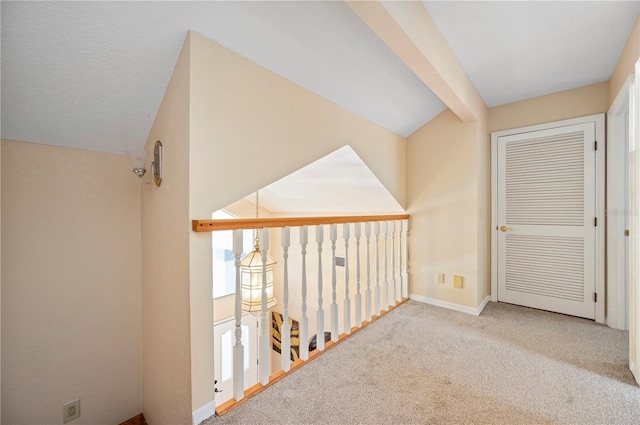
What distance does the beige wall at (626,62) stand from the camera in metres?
1.60

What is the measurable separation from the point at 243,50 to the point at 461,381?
219 cm

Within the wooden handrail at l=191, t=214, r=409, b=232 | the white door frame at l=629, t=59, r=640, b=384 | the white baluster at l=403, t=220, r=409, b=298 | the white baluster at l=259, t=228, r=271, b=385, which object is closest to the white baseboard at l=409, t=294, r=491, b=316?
the white baluster at l=403, t=220, r=409, b=298

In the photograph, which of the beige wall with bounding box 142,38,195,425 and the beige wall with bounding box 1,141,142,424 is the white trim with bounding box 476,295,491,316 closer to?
the beige wall with bounding box 142,38,195,425

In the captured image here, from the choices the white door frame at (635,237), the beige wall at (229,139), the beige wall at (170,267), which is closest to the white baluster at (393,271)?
the beige wall at (229,139)

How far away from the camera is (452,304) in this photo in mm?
2682

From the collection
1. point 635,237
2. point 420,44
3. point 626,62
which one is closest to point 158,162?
point 420,44

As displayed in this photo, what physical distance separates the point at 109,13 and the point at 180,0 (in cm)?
29

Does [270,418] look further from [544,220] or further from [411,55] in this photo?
[544,220]

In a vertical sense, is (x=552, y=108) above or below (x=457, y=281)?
above

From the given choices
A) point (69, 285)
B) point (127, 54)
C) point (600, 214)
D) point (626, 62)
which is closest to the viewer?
point (127, 54)

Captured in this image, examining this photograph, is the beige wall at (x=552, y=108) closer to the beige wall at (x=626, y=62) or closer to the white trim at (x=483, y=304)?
the beige wall at (x=626, y=62)

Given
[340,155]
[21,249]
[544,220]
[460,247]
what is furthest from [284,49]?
[544,220]

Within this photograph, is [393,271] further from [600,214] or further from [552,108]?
[552,108]

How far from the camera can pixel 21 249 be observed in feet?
5.06
